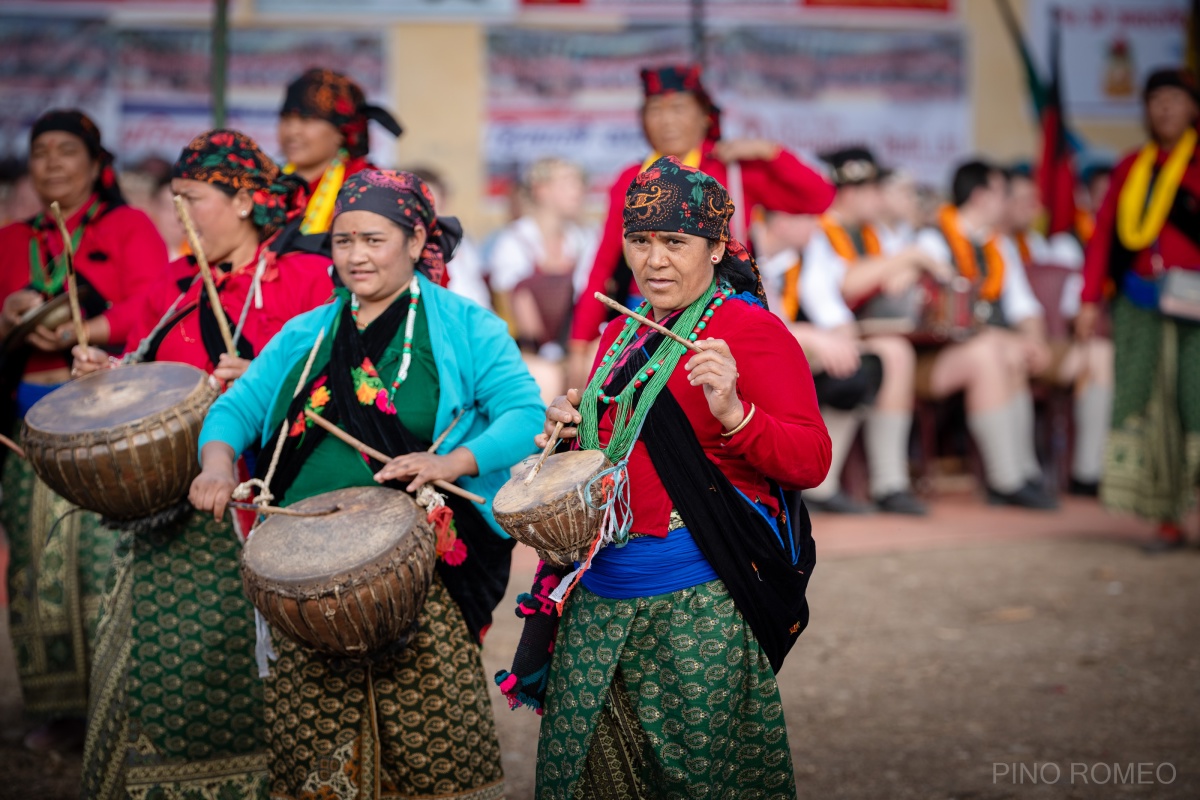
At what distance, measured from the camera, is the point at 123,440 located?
361 centimetres

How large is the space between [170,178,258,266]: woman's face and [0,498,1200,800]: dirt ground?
192 centimetres

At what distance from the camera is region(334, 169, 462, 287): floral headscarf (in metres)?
3.60

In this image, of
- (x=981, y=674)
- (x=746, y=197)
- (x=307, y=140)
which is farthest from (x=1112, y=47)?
(x=307, y=140)

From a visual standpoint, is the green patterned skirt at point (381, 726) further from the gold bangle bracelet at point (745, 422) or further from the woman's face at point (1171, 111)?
the woman's face at point (1171, 111)

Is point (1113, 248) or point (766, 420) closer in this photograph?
point (766, 420)

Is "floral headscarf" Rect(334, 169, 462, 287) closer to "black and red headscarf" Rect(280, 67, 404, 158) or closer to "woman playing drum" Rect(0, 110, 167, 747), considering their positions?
"black and red headscarf" Rect(280, 67, 404, 158)

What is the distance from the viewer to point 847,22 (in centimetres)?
1198

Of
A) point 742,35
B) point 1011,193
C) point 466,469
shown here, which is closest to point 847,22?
point 742,35

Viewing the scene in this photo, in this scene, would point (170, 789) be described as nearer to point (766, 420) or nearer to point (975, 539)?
point (766, 420)

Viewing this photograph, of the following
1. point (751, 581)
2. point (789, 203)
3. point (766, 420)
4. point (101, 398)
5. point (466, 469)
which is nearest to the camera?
point (766, 420)

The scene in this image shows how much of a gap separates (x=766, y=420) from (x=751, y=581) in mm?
428

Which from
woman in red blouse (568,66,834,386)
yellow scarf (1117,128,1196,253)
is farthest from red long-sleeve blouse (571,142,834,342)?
yellow scarf (1117,128,1196,253)

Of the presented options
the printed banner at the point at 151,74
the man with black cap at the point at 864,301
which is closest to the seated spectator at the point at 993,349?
the man with black cap at the point at 864,301

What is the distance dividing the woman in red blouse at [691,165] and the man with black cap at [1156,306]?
2.32 meters
